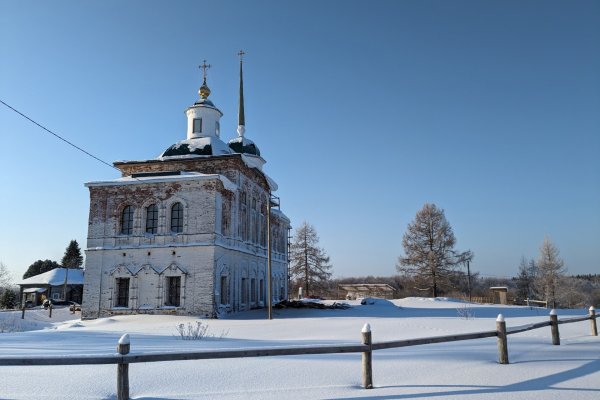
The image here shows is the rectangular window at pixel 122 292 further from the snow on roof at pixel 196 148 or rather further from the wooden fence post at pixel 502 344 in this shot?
the wooden fence post at pixel 502 344

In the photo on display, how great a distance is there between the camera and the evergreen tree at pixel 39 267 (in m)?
73.9

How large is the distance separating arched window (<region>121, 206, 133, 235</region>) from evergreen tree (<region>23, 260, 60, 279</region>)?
192 feet

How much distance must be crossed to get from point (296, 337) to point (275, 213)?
24.7 meters

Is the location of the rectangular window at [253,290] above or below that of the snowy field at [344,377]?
above

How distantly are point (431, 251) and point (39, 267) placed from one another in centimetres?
6398

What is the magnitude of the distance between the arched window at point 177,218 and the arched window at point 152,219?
40.7 inches

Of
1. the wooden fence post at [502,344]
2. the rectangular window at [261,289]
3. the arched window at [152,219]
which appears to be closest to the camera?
the wooden fence post at [502,344]

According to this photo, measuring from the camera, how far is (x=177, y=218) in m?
25.6

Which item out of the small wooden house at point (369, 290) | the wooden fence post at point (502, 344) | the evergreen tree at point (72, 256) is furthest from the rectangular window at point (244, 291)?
the evergreen tree at point (72, 256)

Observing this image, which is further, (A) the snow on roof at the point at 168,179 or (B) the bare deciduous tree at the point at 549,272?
(B) the bare deciduous tree at the point at 549,272

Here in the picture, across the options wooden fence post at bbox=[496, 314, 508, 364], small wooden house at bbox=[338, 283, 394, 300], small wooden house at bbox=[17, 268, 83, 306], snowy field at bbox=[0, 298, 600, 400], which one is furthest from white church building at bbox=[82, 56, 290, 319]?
small wooden house at bbox=[17, 268, 83, 306]

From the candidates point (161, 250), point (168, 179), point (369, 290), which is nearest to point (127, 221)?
point (161, 250)

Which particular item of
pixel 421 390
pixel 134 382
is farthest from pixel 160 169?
pixel 421 390

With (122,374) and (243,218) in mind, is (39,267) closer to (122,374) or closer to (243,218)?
(243,218)
